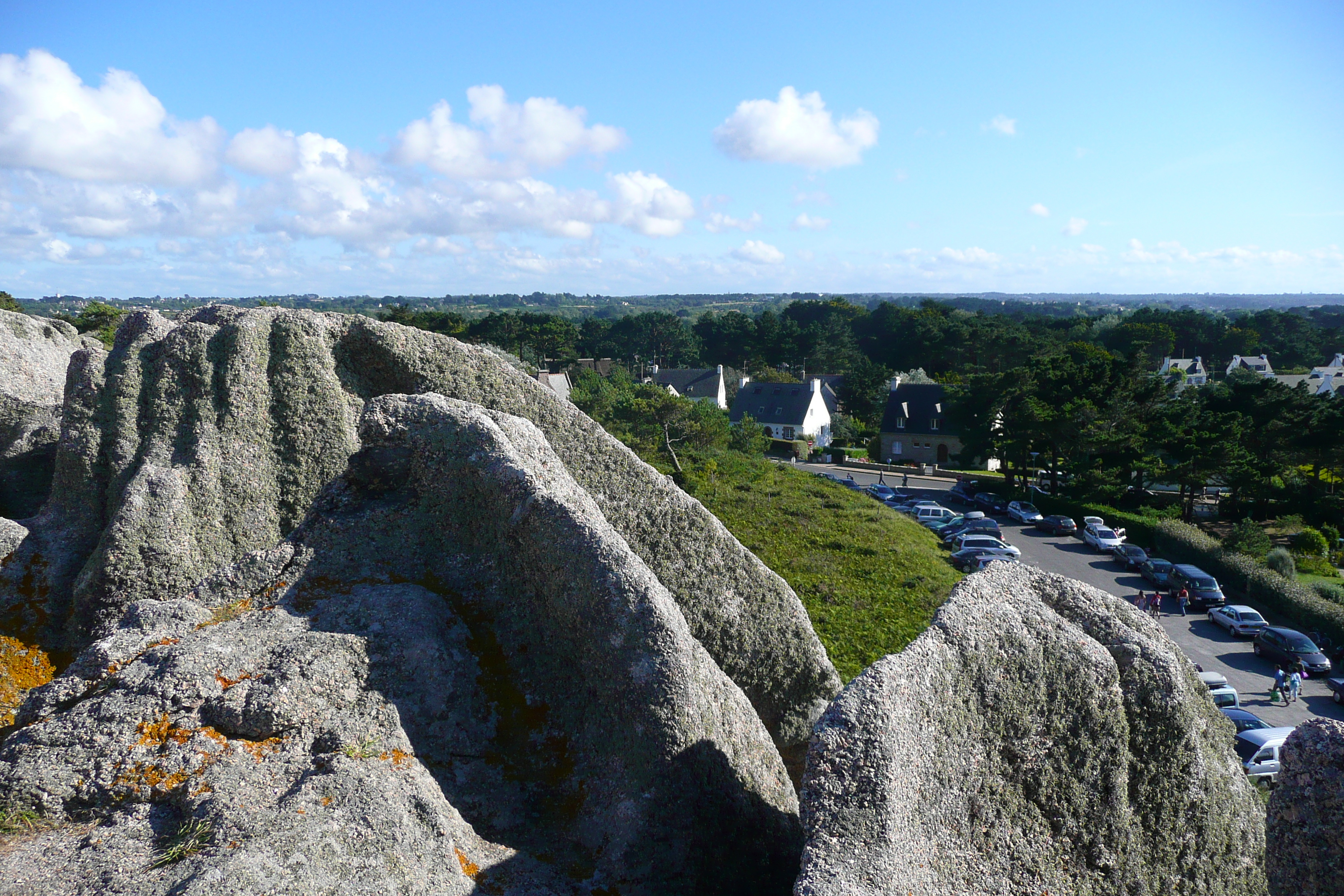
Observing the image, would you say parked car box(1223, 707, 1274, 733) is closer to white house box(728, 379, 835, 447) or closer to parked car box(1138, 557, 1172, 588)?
parked car box(1138, 557, 1172, 588)

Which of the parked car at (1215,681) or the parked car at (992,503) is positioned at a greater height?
the parked car at (1215,681)

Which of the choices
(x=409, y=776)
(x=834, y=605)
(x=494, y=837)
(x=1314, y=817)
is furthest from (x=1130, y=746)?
(x=834, y=605)

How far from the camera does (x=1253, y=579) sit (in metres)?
33.9

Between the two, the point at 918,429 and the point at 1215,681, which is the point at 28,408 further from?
the point at 918,429

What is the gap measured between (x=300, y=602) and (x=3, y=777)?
7.58 feet

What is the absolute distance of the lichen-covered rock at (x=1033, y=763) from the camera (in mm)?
5363

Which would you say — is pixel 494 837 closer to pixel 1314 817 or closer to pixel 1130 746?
pixel 1130 746

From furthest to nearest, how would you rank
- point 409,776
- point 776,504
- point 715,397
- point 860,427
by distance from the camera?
point 715,397
point 860,427
point 776,504
point 409,776

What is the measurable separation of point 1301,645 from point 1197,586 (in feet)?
22.4

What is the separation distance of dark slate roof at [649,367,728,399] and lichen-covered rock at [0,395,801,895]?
285ft

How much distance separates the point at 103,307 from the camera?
6088 centimetres

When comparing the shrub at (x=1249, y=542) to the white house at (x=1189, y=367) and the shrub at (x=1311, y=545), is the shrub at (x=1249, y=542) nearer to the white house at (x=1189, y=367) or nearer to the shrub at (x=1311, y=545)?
the shrub at (x=1311, y=545)

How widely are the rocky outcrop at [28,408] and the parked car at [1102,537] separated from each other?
43535 mm

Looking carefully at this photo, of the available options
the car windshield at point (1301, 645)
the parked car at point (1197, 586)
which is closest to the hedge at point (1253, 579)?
the parked car at point (1197, 586)
